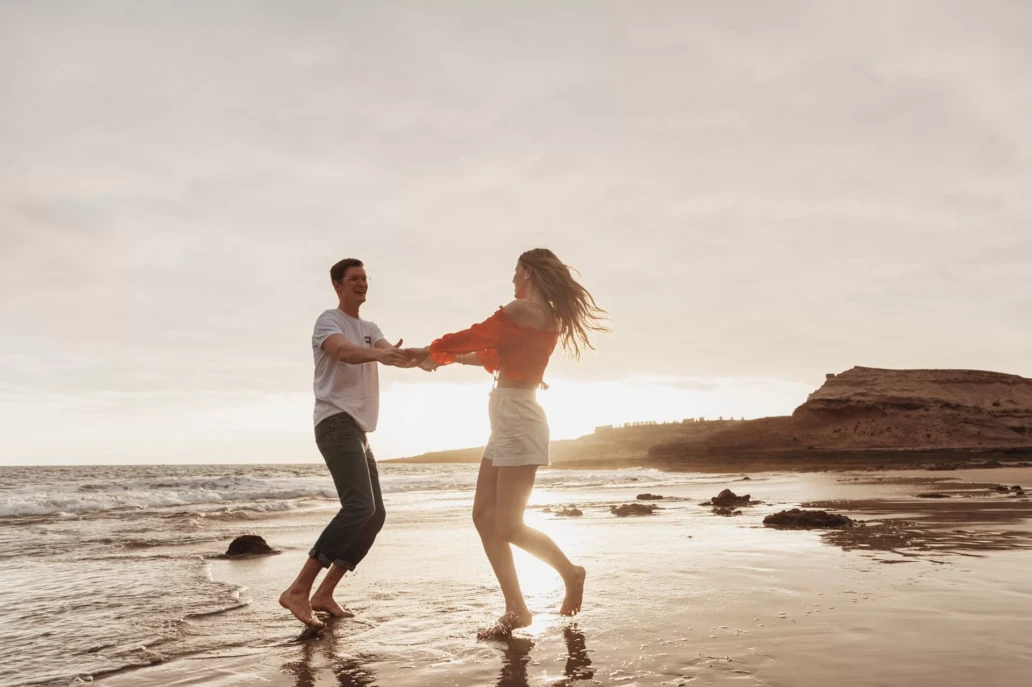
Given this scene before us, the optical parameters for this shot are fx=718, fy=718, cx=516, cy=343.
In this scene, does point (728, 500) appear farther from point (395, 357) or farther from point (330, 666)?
point (330, 666)

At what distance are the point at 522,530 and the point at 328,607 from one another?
4.50ft

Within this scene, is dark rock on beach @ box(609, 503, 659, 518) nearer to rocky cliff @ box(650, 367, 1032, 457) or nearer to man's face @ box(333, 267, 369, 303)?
man's face @ box(333, 267, 369, 303)

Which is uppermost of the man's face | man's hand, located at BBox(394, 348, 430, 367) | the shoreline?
the man's face

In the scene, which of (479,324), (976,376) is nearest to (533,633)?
(479,324)

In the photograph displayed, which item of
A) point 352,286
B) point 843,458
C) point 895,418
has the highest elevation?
point 352,286

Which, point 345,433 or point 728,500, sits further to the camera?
point 728,500

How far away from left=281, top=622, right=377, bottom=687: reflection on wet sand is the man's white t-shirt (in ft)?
4.50

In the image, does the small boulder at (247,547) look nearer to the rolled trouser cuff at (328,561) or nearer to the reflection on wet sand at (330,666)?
the rolled trouser cuff at (328,561)

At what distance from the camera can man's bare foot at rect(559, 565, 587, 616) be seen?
406 centimetres

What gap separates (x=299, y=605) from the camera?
4117mm

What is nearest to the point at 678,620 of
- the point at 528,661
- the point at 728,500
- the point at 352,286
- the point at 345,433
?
the point at 528,661

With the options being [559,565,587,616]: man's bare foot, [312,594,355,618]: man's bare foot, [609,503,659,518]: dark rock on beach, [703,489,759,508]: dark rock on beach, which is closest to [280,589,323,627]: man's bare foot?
[312,594,355,618]: man's bare foot

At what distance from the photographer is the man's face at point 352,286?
15.9ft

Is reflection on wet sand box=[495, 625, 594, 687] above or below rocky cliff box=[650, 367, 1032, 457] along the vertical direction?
below
